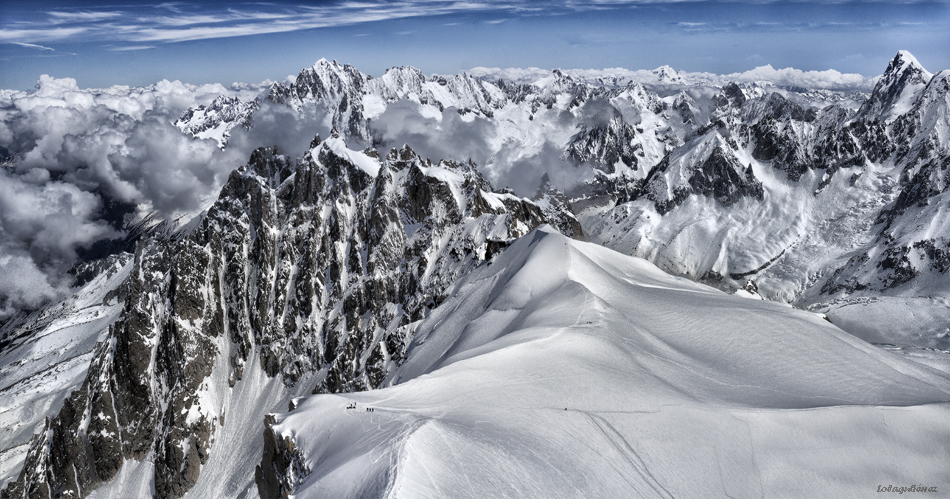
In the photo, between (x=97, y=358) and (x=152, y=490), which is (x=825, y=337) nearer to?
(x=152, y=490)

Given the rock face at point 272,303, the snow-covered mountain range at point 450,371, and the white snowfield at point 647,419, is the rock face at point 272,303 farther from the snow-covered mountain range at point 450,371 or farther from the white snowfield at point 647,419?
the white snowfield at point 647,419

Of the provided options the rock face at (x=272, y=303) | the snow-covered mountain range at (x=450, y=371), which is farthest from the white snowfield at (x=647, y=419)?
the rock face at (x=272, y=303)

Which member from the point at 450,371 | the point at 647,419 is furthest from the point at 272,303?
the point at 647,419

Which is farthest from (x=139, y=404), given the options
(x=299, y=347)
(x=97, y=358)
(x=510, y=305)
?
(x=510, y=305)

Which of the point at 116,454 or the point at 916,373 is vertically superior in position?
the point at 916,373

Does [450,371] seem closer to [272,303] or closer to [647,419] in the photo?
[647,419]

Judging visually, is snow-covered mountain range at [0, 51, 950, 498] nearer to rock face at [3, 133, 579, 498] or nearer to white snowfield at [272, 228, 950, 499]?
white snowfield at [272, 228, 950, 499]

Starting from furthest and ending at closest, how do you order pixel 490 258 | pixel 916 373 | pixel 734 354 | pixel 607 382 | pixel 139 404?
pixel 139 404 < pixel 490 258 < pixel 734 354 < pixel 916 373 < pixel 607 382

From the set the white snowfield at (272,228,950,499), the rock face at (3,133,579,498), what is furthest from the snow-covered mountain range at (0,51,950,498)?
the rock face at (3,133,579,498)
